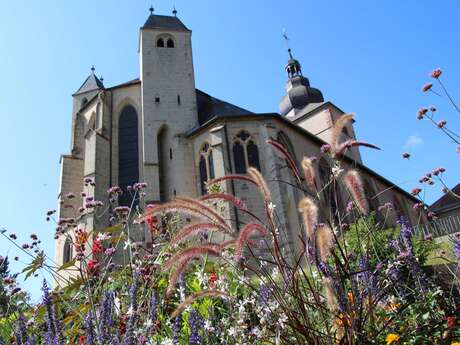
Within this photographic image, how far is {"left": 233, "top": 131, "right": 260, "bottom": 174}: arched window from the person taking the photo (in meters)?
19.9

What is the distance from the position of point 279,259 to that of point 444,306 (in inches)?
44.3

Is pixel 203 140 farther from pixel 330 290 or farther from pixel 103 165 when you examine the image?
pixel 330 290

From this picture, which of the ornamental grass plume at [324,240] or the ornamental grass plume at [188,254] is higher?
the ornamental grass plume at [188,254]

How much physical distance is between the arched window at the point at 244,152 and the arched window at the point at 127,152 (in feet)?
17.9

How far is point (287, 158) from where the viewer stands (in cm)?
252

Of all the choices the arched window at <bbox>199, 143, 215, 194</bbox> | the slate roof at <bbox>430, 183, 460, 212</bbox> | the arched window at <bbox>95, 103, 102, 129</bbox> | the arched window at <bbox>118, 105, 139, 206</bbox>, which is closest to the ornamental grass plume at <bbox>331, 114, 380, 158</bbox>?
the arched window at <bbox>199, 143, 215, 194</bbox>

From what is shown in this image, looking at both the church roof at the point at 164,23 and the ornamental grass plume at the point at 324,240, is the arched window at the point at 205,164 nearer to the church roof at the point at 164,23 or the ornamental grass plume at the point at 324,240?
the church roof at the point at 164,23

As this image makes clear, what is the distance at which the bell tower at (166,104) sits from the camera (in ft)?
69.2

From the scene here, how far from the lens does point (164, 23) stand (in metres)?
26.5

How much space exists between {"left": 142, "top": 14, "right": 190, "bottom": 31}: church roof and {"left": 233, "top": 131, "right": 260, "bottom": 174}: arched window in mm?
9610

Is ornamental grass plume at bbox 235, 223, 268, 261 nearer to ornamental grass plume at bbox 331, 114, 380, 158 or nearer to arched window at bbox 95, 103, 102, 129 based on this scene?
ornamental grass plume at bbox 331, 114, 380, 158

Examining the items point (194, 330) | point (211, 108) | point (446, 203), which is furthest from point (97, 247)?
point (446, 203)

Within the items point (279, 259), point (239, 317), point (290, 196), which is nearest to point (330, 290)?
point (279, 259)

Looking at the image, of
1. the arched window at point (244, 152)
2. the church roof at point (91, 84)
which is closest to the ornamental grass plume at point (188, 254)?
the arched window at point (244, 152)
